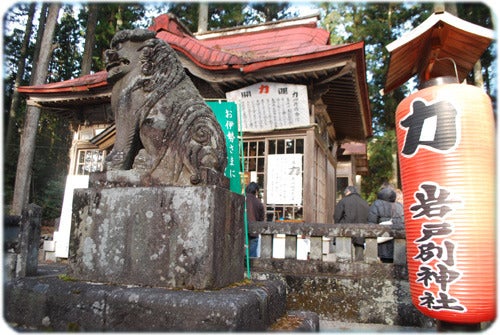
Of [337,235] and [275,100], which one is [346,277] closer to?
[337,235]

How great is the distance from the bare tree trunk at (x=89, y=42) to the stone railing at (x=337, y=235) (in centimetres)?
1081

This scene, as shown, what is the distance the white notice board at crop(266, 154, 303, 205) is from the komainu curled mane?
456 centimetres

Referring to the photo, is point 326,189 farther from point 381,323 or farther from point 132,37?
point 132,37

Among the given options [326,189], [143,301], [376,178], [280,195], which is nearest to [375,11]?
[376,178]

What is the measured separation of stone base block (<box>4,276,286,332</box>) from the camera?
2.19 m

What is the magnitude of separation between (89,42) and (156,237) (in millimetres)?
12781

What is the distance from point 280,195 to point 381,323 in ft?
12.4

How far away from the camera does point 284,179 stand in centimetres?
766

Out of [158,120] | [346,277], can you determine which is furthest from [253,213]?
[158,120]

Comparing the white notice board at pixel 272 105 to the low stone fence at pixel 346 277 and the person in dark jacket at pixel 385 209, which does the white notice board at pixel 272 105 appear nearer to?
the person in dark jacket at pixel 385 209

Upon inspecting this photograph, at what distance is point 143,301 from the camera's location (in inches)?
91.3

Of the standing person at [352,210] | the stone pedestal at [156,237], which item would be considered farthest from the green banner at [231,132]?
the standing person at [352,210]

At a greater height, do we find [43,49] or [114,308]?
[43,49]

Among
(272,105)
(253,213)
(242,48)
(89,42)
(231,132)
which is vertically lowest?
(253,213)
